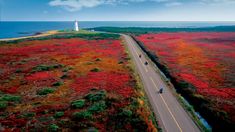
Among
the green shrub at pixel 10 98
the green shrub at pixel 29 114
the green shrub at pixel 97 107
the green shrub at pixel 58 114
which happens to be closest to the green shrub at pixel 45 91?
the green shrub at pixel 10 98

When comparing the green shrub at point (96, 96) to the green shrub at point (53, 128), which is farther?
the green shrub at point (96, 96)

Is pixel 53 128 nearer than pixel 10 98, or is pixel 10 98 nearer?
pixel 53 128

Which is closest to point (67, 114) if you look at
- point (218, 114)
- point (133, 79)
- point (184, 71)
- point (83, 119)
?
point (83, 119)

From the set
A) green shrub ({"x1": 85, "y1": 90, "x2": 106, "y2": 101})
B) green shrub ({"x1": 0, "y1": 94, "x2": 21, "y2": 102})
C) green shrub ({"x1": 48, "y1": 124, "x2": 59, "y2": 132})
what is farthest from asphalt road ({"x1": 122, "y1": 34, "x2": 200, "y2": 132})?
green shrub ({"x1": 0, "y1": 94, "x2": 21, "y2": 102})

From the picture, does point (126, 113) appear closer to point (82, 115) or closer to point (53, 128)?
point (82, 115)

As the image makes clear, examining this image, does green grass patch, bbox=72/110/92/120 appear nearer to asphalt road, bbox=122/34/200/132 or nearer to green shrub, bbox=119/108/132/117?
green shrub, bbox=119/108/132/117

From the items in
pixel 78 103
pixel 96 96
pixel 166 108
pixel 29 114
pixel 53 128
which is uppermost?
pixel 96 96

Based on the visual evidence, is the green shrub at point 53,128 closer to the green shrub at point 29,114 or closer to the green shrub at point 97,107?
the green shrub at point 29,114

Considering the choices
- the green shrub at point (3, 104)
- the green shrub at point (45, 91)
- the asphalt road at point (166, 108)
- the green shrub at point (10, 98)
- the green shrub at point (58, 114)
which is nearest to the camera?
the asphalt road at point (166, 108)

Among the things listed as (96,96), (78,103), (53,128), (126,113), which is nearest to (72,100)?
(78,103)
